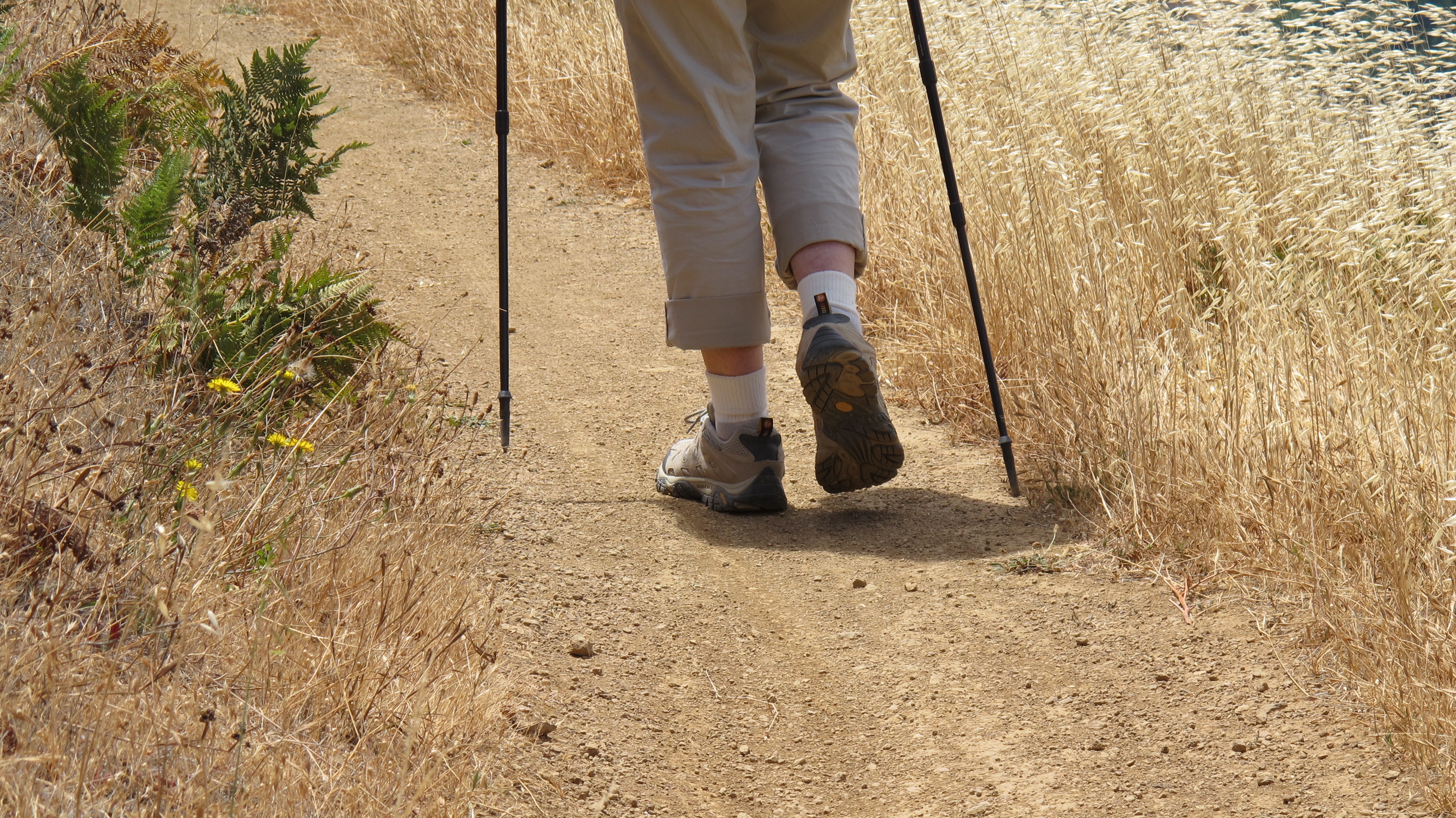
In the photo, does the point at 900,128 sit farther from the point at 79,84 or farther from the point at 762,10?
the point at 79,84

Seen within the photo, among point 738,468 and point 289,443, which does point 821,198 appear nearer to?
point 738,468

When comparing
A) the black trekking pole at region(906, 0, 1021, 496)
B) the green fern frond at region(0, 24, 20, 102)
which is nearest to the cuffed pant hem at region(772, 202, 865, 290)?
the black trekking pole at region(906, 0, 1021, 496)

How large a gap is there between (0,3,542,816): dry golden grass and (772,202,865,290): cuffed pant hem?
935 millimetres

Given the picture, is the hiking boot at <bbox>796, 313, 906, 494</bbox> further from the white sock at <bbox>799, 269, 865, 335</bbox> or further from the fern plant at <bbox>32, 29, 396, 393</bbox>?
the fern plant at <bbox>32, 29, 396, 393</bbox>

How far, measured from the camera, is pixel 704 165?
109 inches

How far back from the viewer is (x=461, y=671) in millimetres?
2021

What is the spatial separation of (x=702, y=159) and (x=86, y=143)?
166 centimetres

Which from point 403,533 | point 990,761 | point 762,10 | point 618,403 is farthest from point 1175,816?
point 618,403

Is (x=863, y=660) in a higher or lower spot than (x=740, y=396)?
lower

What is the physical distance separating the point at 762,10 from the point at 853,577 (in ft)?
4.32

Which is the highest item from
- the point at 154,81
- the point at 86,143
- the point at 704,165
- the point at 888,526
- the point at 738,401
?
the point at 154,81

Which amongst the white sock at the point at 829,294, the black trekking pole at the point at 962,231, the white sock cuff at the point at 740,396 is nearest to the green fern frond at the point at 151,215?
the white sock cuff at the point at 740,396

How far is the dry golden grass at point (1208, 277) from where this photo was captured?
228 cm

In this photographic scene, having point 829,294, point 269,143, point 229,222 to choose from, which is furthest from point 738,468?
point 269,143
